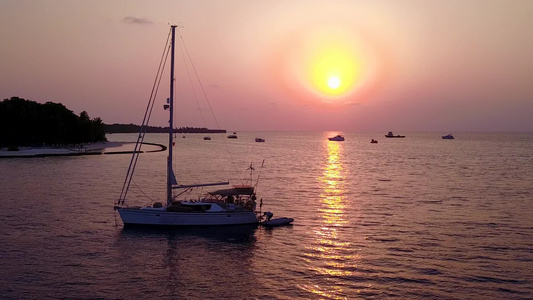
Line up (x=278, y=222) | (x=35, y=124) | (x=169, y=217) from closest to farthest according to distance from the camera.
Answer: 1. (x=169, y=217)
2. (x=278, y=222)
3. (x=35, y=124)

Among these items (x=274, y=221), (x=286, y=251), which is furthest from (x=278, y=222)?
(x=286, y=251)

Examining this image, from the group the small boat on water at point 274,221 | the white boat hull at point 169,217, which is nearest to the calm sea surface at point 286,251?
the white boat hull at point 169,217

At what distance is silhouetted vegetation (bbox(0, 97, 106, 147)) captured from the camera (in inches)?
5694

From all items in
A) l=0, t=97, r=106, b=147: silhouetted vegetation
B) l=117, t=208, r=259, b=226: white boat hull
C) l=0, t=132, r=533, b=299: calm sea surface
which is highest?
l=0, t=97, r=106, b=147: silhouetted vegetation

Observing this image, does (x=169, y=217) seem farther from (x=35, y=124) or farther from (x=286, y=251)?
(x=35, y=124)

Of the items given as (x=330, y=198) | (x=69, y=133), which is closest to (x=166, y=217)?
(x=330, y=198)

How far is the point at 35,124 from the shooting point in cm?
14912

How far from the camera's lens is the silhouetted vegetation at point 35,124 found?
145 meters

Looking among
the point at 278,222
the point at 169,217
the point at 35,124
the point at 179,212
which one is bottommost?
the point at 278,222

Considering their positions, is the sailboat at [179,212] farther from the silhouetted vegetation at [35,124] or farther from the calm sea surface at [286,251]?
the silhouetted vegetation at [35,124]

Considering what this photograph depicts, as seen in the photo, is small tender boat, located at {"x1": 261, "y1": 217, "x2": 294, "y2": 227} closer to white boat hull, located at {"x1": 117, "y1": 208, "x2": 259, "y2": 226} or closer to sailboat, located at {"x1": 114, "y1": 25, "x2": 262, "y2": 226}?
sailboat, located at {"x1": 114, "y1": 25, "x2": 262, "y2": 226}

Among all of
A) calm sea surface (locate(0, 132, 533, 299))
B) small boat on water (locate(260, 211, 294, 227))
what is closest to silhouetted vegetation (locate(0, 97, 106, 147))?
calm sea surface (locate(0, 132, 533, 299))

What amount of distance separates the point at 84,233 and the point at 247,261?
591 inches

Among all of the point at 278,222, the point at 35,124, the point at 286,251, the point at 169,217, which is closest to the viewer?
the point at 286,251
